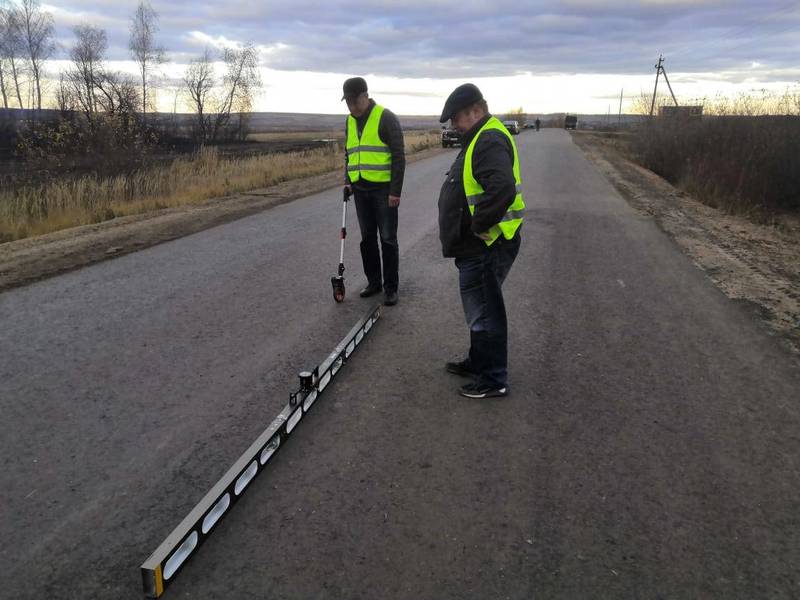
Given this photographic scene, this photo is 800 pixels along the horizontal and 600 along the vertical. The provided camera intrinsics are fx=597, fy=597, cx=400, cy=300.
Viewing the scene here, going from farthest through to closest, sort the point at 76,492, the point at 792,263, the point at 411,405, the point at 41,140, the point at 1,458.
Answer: the point at 41,140 → the point at 792,263 → the point at 411,405 → the point at 1,458 → the point at 76,492

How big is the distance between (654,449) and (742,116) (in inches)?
726

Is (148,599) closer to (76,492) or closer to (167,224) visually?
(76,492)

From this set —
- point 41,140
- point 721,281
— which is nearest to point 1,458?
point 721,281

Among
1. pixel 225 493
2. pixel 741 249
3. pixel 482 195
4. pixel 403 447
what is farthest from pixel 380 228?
pixel 741 249

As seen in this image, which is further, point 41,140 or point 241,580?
point 41,140

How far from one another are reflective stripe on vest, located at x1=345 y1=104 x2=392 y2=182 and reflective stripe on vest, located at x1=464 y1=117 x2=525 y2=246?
2.06 m

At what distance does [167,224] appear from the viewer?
→ 10.3 meters

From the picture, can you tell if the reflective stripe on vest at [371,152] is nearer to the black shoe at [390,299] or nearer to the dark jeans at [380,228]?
the dark jeans at [380,228]

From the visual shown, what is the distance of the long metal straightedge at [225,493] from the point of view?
2.31 metres

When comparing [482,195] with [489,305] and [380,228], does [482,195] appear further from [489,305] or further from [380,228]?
[380,228]

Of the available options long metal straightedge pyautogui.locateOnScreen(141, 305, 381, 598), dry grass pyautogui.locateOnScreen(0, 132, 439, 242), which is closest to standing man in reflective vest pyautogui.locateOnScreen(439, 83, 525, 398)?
long metal straightedge pyautogui.locateOnScreen(141, 305, 381, 598)

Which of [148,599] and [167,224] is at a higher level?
[167,224]

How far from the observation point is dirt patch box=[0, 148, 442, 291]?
7.34 metres

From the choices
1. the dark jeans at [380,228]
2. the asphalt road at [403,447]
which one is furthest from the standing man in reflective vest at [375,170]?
the asphalt road at [403,447]
